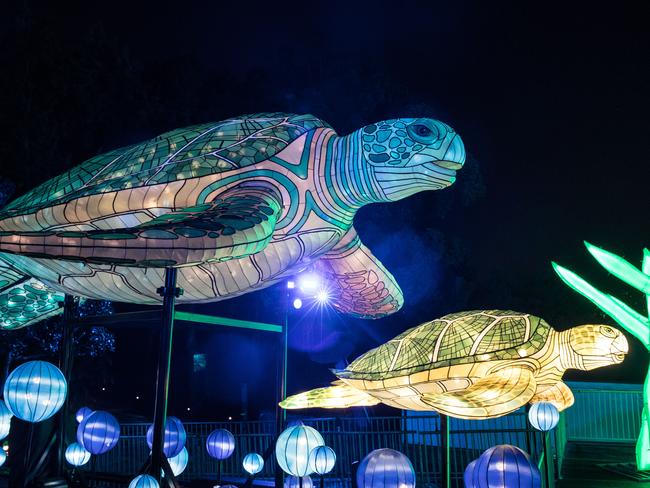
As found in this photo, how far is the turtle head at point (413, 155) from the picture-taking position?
4656 mm

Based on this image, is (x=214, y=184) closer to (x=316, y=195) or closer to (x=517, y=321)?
(x=316, y=195)

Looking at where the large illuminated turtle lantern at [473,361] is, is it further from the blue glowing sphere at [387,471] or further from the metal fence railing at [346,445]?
the metal fence railing at [346,445]

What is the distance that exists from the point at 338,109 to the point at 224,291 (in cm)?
1037

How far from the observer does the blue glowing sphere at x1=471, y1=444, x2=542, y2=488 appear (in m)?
3.48

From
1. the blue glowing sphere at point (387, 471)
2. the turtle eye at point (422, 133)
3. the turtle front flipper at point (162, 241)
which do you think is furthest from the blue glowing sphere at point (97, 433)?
the turtle eye at point (422, 133)

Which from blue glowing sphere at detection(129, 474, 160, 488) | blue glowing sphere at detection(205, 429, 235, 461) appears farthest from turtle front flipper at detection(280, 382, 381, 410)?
blue glowing sphere at detection(205, 429, 235, 461)

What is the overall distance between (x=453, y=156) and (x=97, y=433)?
15.0 feet

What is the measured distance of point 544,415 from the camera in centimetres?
601

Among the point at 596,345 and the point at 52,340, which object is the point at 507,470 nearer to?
the point at 596,345

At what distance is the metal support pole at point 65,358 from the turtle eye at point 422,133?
3.96 m

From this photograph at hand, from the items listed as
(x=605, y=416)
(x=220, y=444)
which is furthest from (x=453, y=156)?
(x=605, y=416)

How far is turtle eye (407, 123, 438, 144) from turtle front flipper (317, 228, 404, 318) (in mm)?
1148

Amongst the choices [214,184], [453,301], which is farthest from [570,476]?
[214,184]

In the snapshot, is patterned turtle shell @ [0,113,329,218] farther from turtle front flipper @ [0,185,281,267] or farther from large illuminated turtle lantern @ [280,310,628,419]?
large illuminated turtle lantern @ [280,310,628,419]
